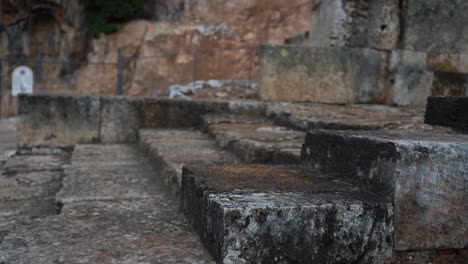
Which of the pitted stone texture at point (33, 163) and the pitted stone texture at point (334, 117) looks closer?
the pitted stone texture at point (334, 117)

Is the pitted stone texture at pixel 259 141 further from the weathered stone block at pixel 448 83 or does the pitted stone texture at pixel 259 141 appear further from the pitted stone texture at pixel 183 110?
the weathered stone block at pixel 448 83

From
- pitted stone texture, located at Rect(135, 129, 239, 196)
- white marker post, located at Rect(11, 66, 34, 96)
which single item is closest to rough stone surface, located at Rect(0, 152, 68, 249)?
pitted stone texture, located at Rect(135, 129, 239, 196)

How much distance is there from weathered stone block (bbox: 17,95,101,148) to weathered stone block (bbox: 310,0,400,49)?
2791 mm

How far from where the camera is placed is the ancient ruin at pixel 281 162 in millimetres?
1404

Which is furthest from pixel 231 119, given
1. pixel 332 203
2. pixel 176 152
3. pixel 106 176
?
pixel 332 203

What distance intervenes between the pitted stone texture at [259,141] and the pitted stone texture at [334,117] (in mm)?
134

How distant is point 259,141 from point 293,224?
1.58 meters

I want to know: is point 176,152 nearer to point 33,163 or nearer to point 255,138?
point 255,138

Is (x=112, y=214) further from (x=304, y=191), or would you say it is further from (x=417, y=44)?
(x=417, y=44)

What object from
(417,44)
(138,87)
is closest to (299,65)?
(417,44)

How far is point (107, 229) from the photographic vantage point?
5.81ft

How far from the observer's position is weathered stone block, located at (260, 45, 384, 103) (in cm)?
494

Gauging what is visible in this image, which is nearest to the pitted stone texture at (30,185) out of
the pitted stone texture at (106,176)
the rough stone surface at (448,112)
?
the pitted stone texture at (106,176)

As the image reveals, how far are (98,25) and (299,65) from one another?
14692 mm
